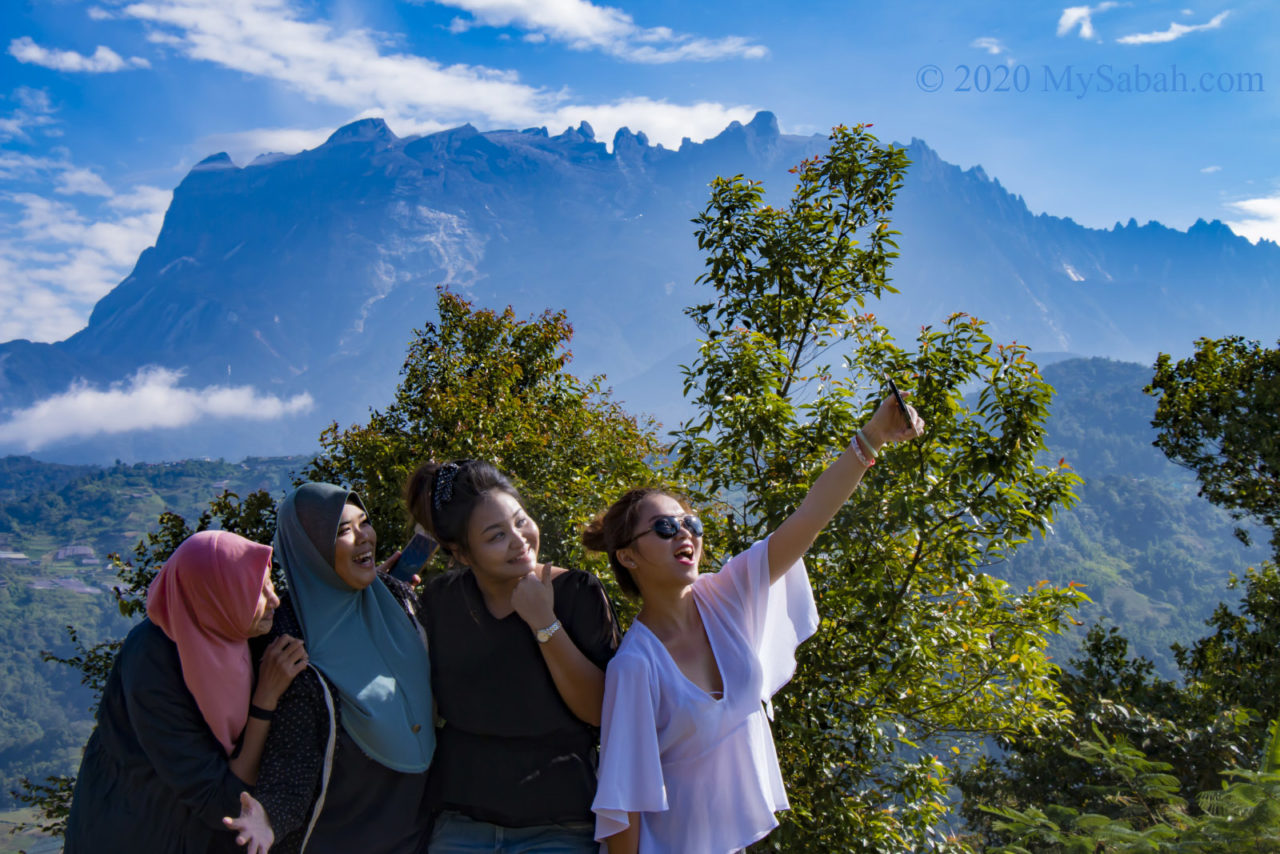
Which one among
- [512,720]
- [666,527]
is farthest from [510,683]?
[666,527]

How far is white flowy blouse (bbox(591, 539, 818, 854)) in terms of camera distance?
2.53 metres

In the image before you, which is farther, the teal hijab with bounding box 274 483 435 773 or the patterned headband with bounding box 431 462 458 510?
the patterned headband with bounding box 431 462 458 510

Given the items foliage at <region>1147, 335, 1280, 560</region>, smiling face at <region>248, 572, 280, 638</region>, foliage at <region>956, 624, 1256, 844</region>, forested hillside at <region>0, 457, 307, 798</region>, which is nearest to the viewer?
smiling face at <region>248, 572, 280, 638</region>

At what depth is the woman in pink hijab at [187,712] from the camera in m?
2.50

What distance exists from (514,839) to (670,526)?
42.6 inches

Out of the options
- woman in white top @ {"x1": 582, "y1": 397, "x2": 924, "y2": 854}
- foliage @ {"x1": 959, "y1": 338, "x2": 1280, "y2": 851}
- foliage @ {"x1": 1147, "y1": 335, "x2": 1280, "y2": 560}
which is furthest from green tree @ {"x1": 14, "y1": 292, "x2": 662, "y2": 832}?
foliage @ {"x1": 1147, "y1": 335, "x2": 1280, "y2": 560}

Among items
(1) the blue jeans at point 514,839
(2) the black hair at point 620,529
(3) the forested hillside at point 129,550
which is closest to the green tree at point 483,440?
(2) the black hair at point 620,529

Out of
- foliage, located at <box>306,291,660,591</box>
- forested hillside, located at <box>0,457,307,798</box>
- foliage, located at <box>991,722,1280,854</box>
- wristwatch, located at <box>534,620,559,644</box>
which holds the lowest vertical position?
forested hillside, located at <box>0,457,307,798</box>

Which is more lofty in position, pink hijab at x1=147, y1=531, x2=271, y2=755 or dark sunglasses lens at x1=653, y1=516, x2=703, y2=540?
dark sunglasses lens at x1=653, y1=516, x2=703, y2=540

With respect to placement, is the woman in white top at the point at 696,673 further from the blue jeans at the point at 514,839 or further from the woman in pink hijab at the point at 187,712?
the woman in pink hijab at the point at 187,712

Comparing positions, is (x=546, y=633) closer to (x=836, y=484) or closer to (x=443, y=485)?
(x=443, y=485)

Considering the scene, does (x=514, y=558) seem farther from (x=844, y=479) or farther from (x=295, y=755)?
(x=844, y=479)

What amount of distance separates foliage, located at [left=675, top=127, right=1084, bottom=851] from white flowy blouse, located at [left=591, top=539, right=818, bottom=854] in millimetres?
1862

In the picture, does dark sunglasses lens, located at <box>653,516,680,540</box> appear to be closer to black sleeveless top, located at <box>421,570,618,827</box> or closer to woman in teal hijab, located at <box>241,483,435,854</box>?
black sleeveless top, located at <box>421,570,618,827</box>
